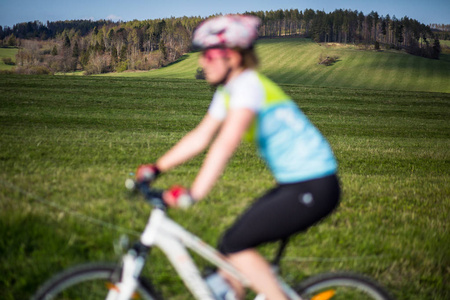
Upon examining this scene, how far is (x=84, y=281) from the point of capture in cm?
227

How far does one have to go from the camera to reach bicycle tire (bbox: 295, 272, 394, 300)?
8.46 ft

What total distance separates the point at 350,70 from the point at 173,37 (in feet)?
249

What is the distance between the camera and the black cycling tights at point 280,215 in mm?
2197

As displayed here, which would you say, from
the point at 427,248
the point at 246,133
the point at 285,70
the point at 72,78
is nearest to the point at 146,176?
the point at 246,133

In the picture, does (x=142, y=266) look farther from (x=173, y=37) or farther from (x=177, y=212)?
(x=173, y=37)

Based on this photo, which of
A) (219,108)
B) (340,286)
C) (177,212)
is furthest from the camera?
(177,212)

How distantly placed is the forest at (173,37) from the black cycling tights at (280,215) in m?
89.7

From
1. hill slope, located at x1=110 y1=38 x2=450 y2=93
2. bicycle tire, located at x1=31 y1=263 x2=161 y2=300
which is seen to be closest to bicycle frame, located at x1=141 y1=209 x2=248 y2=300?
bicycle tire, located at x1=31 y1=263 x2=161 y2=300

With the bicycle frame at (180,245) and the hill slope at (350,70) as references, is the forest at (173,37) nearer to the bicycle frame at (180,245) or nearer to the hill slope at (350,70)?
the hill slope at (350,70)

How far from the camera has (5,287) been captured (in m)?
3.21

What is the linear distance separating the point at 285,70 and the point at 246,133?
79.5 m

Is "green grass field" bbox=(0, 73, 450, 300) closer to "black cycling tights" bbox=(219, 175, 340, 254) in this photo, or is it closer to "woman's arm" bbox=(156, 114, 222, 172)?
"woman's arm" bbox=(156, 114, 222, 172)

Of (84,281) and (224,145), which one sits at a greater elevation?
(224,145)

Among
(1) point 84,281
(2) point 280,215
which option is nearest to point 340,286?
(2) point 280,215
